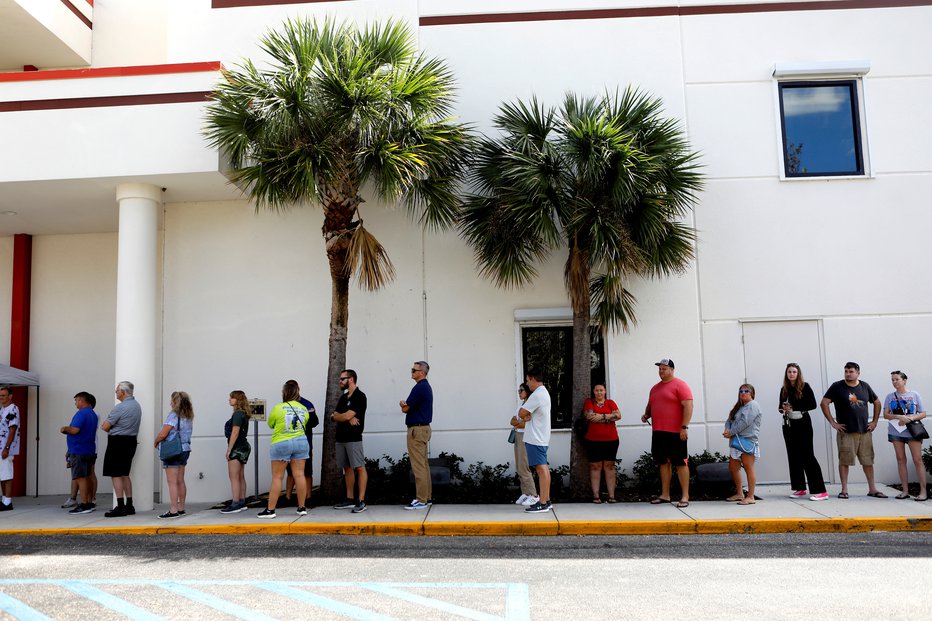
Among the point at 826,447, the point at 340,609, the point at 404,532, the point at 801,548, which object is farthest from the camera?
the point at 826,447

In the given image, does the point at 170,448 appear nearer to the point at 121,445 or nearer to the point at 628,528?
the point at 121,445

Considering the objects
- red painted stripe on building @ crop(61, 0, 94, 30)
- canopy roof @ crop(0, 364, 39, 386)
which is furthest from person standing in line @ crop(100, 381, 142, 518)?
red painted stripe on building @ crop(61, 0, 94, 30)

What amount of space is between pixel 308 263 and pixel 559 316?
419cm

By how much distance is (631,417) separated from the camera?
12062 millimetres

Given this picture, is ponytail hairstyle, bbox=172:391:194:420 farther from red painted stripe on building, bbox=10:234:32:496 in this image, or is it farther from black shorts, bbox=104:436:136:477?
red painted stripe on building, bbox=10:234:32:496

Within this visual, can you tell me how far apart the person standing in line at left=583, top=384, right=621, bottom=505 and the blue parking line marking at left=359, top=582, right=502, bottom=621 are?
14.9 ft

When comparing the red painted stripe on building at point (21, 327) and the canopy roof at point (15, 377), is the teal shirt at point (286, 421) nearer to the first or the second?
the canopy roof at point (15, 377)

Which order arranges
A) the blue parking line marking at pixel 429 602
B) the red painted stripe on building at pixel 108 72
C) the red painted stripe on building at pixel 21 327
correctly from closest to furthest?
1. the blue parking line marking at pixel 429 602
2. the red painted stripe on building at pixel 108 72
3. the red painted stripe on building at pixel 21 327

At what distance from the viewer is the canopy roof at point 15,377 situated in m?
12.5

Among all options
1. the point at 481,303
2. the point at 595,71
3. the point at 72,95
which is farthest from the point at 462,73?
the point at 72,95

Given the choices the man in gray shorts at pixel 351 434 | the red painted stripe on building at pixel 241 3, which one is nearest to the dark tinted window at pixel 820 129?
the man in gray shorts at pixel 351 434

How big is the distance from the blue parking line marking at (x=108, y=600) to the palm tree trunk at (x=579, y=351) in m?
6.28

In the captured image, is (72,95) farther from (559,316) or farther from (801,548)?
(801,548)

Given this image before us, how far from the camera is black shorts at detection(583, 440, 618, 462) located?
10406 mm
